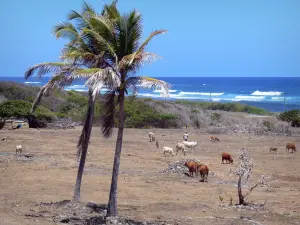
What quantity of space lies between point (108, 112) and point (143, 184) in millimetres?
8664

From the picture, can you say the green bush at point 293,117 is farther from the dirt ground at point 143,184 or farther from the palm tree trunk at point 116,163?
the palm tree trunk at point 116,163

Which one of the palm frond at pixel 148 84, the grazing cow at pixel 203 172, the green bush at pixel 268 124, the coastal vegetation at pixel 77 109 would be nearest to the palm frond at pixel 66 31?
the palm frond at pixel 148 84

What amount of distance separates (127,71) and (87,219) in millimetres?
4312

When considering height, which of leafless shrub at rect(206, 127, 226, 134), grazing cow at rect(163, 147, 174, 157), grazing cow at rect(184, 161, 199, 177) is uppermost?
leafless shrub at rect(206, 127, 226, 134)

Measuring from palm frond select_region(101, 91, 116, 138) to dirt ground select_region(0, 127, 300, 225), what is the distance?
2.60 metres

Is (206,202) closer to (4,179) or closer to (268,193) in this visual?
(268,193)

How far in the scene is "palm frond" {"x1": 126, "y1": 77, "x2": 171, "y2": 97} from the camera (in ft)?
37.2

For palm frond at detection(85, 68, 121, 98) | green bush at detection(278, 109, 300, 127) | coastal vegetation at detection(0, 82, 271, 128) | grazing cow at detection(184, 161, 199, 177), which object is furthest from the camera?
green bush at detection(278, 109, 300, 127)

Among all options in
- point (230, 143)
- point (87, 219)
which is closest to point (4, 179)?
point (87, 219)

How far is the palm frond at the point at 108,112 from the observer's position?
42.7ft

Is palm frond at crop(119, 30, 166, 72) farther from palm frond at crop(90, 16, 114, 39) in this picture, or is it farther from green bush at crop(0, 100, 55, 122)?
green bush at crop(0, 100, 55, 122)

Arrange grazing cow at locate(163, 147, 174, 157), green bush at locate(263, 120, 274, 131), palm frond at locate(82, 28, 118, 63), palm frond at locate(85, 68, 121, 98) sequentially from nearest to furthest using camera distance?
palm frond at locate(85, 68, 121, 98), palm frond at locate(82, 28, 118, 63), grazing cow at locate(163, 147, 174, 157), green bush at locate(263, 120, 274, 131)

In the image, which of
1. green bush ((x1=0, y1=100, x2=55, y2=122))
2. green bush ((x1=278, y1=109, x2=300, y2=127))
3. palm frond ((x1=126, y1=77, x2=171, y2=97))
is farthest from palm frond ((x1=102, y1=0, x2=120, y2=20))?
green bush ((x1=278, y1=109, x2=300, y2=127))

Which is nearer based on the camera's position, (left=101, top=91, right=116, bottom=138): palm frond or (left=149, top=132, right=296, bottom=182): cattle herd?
(left=101, top=91, right=116, bottom=138): palm frond
